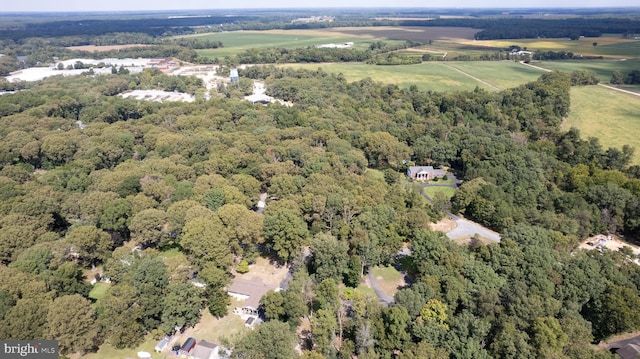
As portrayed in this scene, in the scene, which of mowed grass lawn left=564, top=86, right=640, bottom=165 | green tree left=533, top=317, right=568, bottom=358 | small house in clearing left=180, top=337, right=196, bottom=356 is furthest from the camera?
mowed grass lawn left=564, top=86, right=640, bottom=165

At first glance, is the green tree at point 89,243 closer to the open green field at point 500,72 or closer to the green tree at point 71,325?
the green tree at point 71,325

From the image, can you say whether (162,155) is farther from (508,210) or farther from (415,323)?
(508,210)

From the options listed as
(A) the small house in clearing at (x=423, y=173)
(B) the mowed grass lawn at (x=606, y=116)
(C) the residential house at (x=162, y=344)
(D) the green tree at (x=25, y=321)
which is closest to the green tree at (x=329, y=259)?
(C) the residential house at (x=162, y=344)

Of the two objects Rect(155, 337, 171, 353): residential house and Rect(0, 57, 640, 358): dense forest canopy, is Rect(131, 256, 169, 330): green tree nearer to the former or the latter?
Rect(0, 57, 640, 358): dense forest canopy

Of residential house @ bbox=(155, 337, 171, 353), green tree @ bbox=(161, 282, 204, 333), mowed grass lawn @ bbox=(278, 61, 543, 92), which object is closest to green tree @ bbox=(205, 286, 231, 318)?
green tree @ bbox=(161, 282, 204, 333)

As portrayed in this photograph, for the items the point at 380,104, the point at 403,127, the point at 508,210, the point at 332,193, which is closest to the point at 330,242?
the point at 332,193

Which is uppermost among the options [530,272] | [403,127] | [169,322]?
[403,127]
